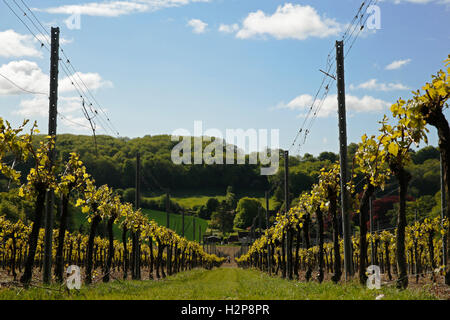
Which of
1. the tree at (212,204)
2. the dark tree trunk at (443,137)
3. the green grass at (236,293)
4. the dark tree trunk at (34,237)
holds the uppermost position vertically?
the tree at (212,204)

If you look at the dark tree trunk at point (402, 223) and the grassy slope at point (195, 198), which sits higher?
the grassy slope at point (195, 198)

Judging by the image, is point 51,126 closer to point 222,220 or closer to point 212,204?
point 222,220

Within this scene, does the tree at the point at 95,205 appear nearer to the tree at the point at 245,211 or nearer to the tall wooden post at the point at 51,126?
the tall wooden post at the point at 51,126

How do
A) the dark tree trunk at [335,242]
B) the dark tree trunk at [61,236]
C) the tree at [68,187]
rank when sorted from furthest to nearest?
the dark tree trunk at [335,242]
the dark tree trunk at [61,236]
the tree at [68,187]

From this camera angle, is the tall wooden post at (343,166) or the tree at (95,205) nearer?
the tall wooden post at (343,166)

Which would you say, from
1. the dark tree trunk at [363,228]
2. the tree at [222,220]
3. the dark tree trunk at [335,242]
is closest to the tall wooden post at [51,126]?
the dark tree trunk at [363,228]

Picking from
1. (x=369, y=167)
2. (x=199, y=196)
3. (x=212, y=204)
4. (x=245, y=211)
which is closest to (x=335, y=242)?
(x=369, y=167)

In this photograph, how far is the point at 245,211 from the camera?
152 metres

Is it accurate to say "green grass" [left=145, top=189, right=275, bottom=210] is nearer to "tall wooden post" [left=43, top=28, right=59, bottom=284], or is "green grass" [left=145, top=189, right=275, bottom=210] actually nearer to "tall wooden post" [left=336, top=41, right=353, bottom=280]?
"tall wooden post" [left=43, top=28, right=59, bottom=284]

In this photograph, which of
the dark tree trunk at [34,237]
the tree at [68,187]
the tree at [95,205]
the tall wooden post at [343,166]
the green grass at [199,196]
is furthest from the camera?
the green grass at [199,196]

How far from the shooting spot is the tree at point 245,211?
480 feet
